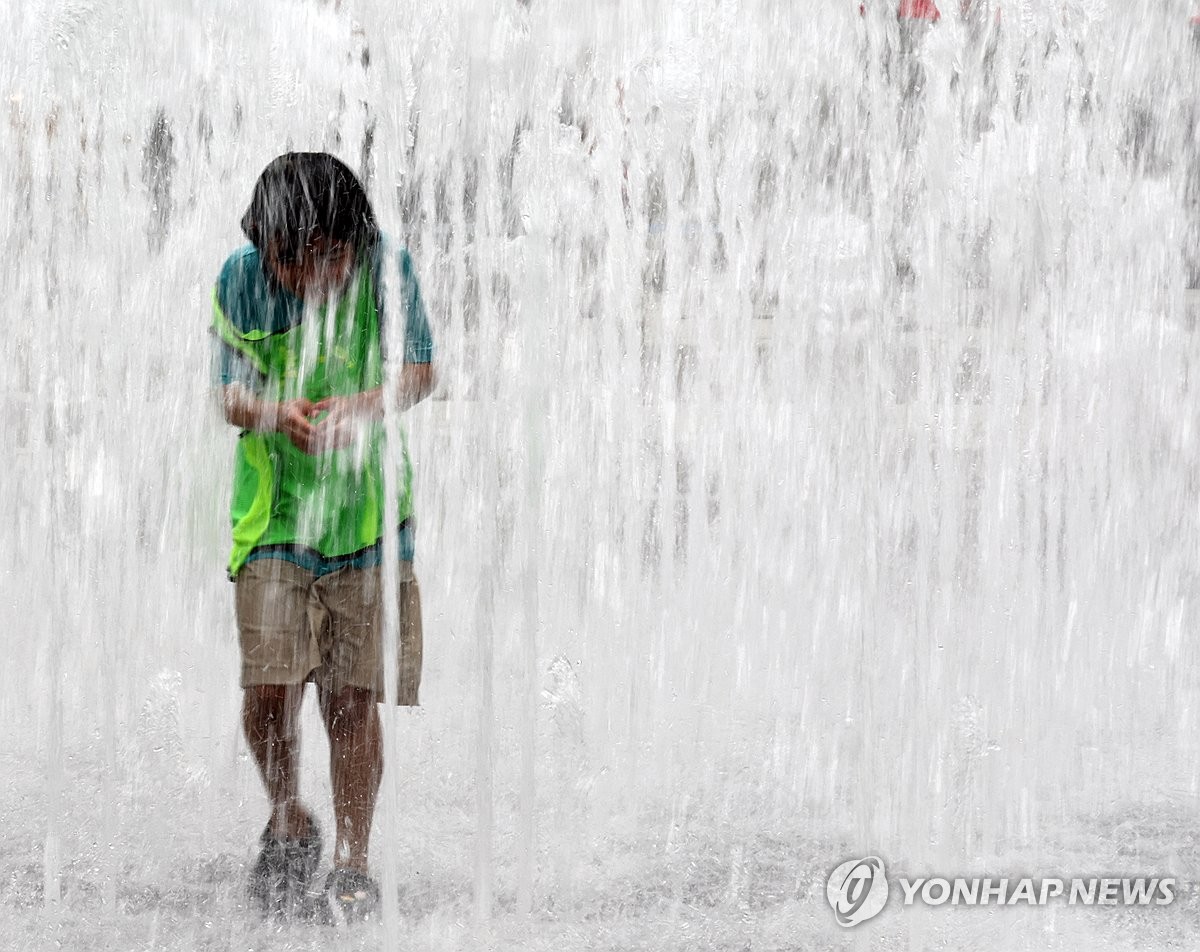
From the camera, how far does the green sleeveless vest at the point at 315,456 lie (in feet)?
8.13

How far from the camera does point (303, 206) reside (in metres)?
2.44

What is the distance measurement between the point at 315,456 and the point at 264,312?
0.94 feet

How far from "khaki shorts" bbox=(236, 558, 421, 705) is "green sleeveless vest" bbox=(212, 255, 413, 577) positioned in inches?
2.6

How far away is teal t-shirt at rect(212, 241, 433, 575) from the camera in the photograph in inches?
97.9

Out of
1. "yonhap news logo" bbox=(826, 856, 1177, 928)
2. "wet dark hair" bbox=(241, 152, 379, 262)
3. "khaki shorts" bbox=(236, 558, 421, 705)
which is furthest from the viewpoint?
"yonhap news logo" bbox=(826, 856, 1177, 928)

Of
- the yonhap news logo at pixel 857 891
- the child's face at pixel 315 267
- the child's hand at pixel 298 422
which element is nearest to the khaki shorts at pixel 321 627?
the child's hand at pixel 298 422

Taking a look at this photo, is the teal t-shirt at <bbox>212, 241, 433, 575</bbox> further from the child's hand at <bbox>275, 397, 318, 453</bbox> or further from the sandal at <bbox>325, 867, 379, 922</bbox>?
the sandal at <bbox>325, 867, 379, 922</bbox>

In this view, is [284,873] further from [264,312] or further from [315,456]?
[264,312]

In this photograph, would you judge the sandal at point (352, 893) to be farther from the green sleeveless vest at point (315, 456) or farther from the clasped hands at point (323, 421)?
the clasped hands at point (323, 421)

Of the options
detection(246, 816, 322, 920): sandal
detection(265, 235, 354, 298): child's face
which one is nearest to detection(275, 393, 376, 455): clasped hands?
detection(265, 235, 354, 298): child's face

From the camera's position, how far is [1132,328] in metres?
7.40

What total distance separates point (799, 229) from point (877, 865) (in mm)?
5277

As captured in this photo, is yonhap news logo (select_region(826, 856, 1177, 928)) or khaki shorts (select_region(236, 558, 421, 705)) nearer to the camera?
khaki shorts (select_region(236, 558, 421, 705))

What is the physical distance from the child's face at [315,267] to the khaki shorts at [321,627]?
20.4 inches
